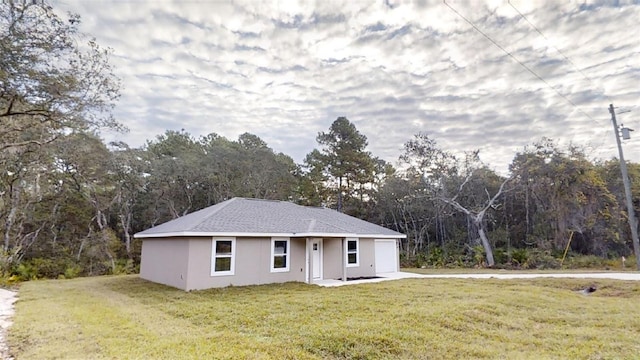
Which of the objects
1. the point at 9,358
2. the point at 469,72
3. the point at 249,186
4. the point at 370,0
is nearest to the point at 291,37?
the point at 370,0

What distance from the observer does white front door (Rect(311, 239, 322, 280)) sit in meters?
14.4

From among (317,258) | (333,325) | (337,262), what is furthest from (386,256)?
(333,325)

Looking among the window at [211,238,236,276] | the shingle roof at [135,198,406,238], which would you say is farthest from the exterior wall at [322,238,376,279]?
the window at [211,238,236,276]

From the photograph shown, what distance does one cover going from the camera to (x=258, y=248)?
12805 millimetres

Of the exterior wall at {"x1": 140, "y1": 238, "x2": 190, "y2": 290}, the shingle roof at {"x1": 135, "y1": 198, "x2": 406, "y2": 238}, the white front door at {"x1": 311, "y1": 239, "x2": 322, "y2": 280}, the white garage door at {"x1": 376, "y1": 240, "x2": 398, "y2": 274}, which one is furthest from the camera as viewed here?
the white garage door at {"x1": 376, "y1": 240, "x2": 398, "y2": 274}

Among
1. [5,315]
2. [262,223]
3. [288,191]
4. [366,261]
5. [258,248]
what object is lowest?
[5,315]

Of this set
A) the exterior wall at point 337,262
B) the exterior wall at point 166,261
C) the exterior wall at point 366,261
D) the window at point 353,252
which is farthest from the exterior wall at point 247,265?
the exterior wall at point 366,261

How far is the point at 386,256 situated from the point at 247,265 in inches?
307

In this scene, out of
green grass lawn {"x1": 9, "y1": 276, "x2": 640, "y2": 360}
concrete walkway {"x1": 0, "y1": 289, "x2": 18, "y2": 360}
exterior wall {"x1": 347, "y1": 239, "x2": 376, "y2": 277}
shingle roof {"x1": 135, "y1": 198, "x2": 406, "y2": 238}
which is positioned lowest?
concrete walkway {"x1": 0, "y1": 289, "x2": 18, "y2": 360}

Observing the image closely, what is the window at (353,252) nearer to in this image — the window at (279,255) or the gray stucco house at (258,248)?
the gray stucco house at (258,248)

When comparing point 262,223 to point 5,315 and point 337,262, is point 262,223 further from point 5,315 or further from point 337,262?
point 5,315

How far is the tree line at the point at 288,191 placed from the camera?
17250 mm

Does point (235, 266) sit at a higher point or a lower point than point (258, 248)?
lower

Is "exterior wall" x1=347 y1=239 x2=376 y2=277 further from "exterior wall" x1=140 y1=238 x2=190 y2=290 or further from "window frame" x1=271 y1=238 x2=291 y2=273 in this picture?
"exterior wall" x1=140 y1=238 x2=190 y2=290
